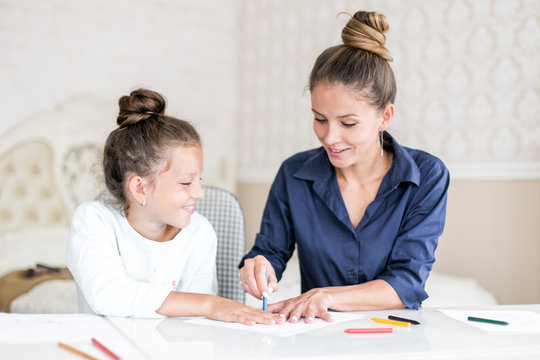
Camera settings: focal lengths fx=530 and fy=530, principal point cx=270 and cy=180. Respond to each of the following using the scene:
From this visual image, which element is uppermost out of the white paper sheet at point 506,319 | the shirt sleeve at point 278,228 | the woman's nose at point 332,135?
the woman's nose at point 332,135

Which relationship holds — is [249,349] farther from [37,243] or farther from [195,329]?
[37,243]

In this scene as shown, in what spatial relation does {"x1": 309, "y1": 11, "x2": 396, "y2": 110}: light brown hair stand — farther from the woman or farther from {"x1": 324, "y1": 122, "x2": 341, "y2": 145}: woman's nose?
{"x1": 324, "y1": 122, "x2": 341, "y2": 145}: woman's nose

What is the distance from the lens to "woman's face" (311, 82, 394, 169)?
1.40m

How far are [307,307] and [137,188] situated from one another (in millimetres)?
578

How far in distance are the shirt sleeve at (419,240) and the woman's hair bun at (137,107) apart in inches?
29.7

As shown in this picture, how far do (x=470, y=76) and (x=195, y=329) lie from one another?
75.1 inches

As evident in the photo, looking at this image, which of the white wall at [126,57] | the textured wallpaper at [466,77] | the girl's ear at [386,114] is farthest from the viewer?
the white wall at [126,57]

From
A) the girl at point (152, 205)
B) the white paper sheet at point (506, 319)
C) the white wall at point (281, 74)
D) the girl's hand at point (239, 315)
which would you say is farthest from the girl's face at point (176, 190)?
the white wall at point (281, 74)

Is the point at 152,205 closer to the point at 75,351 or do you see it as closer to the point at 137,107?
the point at 137,107

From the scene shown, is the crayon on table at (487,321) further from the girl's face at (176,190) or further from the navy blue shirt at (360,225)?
the girl's face at (176,190)

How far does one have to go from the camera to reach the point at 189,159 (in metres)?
1.42

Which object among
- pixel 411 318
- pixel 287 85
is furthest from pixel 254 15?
pixel 411 318

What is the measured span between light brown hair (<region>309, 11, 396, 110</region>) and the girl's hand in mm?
654

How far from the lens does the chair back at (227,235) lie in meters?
1.70
